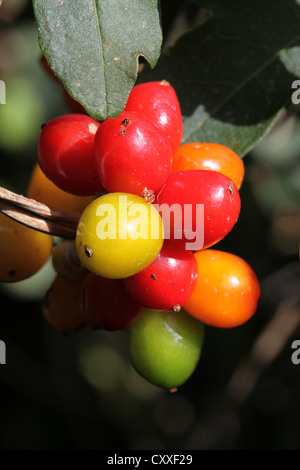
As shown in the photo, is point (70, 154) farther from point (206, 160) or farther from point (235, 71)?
point (235, 71)

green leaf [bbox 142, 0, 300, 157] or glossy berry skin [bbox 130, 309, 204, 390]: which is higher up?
green leaf [bbox 142, 0, 300, 157]

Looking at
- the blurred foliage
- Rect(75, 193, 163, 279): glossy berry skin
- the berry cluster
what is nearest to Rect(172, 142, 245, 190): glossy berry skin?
the berry cluster

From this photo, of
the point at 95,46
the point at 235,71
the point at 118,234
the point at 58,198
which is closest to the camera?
the point at 118,234

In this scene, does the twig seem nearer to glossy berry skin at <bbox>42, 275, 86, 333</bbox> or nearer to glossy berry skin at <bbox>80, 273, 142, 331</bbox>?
glossy berry skin at <bbox>80, 273, 142, 331</bbox>

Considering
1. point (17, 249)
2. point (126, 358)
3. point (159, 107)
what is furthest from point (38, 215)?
point (126, 358)

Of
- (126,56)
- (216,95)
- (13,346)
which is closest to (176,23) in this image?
(216,95)

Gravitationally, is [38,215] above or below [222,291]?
above

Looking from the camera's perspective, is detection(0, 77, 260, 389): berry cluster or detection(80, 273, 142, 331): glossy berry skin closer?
detection(0, 77, 260, 389): berry cluster
